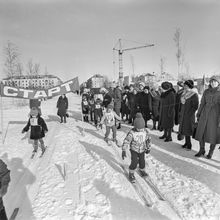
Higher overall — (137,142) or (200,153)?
(137,142)

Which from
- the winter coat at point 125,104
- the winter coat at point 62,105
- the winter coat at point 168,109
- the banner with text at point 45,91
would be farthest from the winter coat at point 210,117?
the winter coat at point 62,105

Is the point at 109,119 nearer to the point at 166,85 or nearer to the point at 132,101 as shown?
the point at 166,85

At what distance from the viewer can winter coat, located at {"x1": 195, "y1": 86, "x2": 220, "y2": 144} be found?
15.8ft

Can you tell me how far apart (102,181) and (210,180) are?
2.23 meters

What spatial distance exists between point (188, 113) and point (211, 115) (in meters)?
0.90

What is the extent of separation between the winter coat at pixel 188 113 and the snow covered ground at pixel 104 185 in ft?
2.14

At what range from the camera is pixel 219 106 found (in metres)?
4.81

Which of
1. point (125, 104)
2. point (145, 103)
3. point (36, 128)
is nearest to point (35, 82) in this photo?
point (125, 104)

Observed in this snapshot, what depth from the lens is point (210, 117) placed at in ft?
16.2

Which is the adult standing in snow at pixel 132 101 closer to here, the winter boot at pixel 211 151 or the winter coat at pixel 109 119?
the winter coat at pixel 109 119

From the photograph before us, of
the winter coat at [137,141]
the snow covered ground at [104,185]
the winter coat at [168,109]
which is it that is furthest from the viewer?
the winter coat at [168,109]

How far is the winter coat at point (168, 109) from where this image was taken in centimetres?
660

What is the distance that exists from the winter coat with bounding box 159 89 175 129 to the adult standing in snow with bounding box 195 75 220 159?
4.87 feet

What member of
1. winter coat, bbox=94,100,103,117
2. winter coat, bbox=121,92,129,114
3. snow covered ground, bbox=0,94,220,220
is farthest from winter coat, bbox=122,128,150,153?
winter coat, bbox=121,92,129,114
